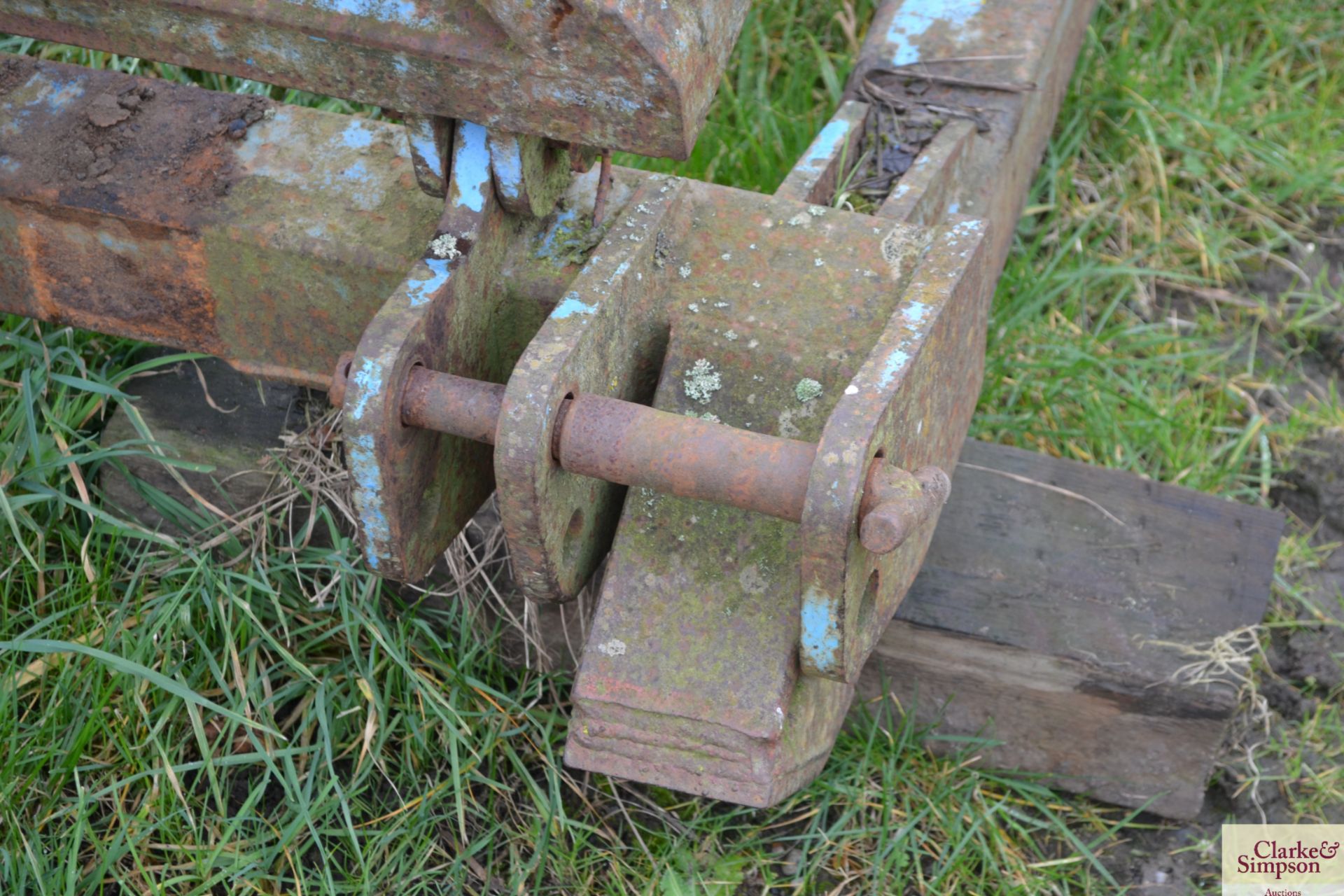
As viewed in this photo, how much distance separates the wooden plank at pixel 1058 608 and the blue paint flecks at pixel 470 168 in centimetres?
79

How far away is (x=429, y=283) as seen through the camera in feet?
5.21

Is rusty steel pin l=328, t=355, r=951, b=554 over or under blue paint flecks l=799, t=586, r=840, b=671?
over

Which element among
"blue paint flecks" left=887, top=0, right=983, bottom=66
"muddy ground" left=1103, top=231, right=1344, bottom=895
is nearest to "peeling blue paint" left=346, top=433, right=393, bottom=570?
"muddy ground" left=1103, top=231, right=1344, bottom=895

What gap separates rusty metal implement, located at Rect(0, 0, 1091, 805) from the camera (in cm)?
145

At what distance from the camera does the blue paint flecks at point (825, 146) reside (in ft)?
7.29

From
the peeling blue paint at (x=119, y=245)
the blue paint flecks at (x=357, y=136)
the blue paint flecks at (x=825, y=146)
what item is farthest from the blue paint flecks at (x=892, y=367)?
the peeling blue paint at (x=119, y=245)

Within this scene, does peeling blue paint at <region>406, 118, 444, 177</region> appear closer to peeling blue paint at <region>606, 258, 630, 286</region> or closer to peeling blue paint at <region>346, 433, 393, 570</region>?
peeling blue paint at <region>606, 258, 630, 286</region>

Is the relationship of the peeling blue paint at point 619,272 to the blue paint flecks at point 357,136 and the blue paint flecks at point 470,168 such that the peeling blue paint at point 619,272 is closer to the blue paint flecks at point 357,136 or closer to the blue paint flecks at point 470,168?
the blue paint flecks at point 470,168

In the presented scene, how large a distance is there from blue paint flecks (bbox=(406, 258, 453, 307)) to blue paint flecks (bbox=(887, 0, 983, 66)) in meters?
1.29

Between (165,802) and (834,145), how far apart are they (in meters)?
1.48

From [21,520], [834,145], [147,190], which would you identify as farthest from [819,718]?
[21,520]

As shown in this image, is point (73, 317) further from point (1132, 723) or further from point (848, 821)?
point (1132, 723)

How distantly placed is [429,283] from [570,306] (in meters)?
0.17

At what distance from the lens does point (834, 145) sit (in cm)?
228
